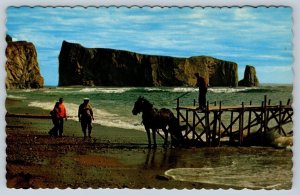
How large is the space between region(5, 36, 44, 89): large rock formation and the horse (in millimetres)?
1966

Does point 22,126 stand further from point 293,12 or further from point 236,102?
point 293,12

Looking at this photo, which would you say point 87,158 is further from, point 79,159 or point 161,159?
point 161,159

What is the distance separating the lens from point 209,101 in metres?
12.8

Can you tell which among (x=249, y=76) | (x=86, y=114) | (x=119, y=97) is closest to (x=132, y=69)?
(x=119, y=97)

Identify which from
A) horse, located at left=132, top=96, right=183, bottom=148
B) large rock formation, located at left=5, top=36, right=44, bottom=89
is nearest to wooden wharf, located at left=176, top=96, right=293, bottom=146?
horse, located at left=132, top=96, right=183, bottom=148

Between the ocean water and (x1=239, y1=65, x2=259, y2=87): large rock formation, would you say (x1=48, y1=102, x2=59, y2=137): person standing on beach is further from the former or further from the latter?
(x1=239, y1=65, x2=259, y2=87): large rock formation

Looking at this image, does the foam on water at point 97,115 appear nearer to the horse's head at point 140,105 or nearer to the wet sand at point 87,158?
the wet sand at point 87,158

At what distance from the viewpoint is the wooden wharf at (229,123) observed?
13.2 meters

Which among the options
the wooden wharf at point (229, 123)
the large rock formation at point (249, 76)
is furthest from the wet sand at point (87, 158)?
the large rock formation at point (249, 76)

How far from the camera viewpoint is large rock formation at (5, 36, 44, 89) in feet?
40.0

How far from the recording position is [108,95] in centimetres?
1270

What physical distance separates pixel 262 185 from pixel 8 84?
16.9 ft

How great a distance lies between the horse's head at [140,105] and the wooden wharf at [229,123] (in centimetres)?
68

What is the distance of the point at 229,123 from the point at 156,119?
5.71 ft
